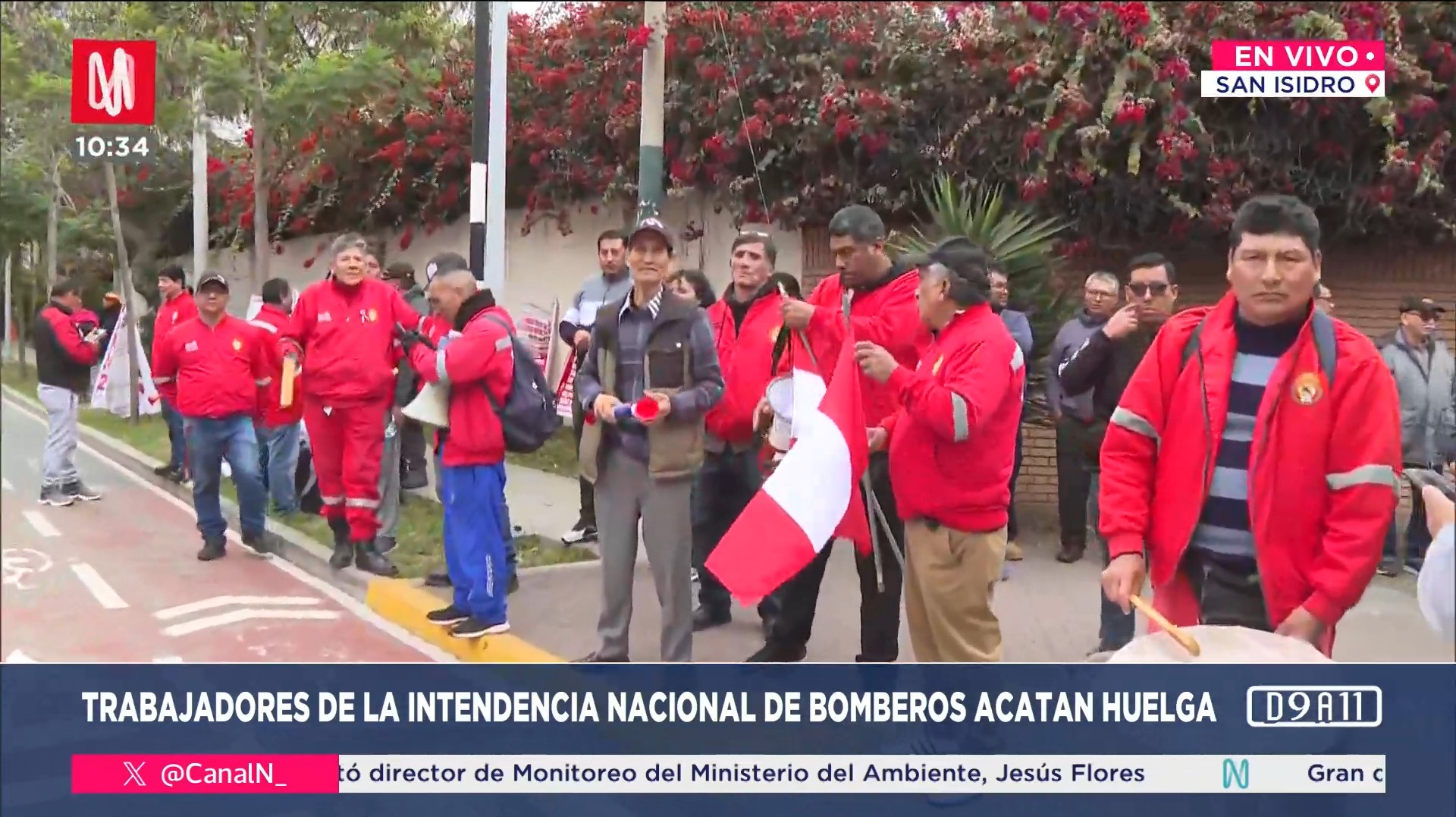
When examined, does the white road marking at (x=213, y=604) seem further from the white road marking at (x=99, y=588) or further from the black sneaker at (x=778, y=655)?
the black sneaker at (x=778, y=655)

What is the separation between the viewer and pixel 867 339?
2.62 metres

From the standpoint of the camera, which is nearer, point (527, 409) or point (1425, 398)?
point (1425, 398)

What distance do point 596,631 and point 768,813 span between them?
0.68m

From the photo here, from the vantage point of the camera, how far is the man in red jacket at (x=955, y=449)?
235cm

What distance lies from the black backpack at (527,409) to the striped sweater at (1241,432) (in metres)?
1.53

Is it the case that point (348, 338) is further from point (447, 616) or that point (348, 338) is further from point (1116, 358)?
point (1116, 358)

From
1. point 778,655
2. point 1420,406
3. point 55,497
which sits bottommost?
point 778,655

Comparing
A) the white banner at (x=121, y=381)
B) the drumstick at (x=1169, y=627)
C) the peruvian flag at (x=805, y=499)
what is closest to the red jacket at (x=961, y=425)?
the peruvian flag at (x=805, y=499)

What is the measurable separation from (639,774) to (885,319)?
119 cm

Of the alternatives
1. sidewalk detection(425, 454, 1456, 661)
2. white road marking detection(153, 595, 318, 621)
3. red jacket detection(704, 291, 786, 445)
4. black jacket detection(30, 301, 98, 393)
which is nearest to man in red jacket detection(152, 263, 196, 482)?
black jacket detection(30, 301, 98, 393)

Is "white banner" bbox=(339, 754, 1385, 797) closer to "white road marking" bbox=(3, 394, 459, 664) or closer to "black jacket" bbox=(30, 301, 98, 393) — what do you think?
"white road marking" bbox=(3, 394, 459, 664)

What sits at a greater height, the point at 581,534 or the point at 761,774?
the point at 581,534

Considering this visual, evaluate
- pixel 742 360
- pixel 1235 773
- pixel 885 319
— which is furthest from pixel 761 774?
pixel 742 360

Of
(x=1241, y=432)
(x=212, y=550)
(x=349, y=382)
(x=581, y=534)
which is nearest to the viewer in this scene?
(x=1241, y=432)
